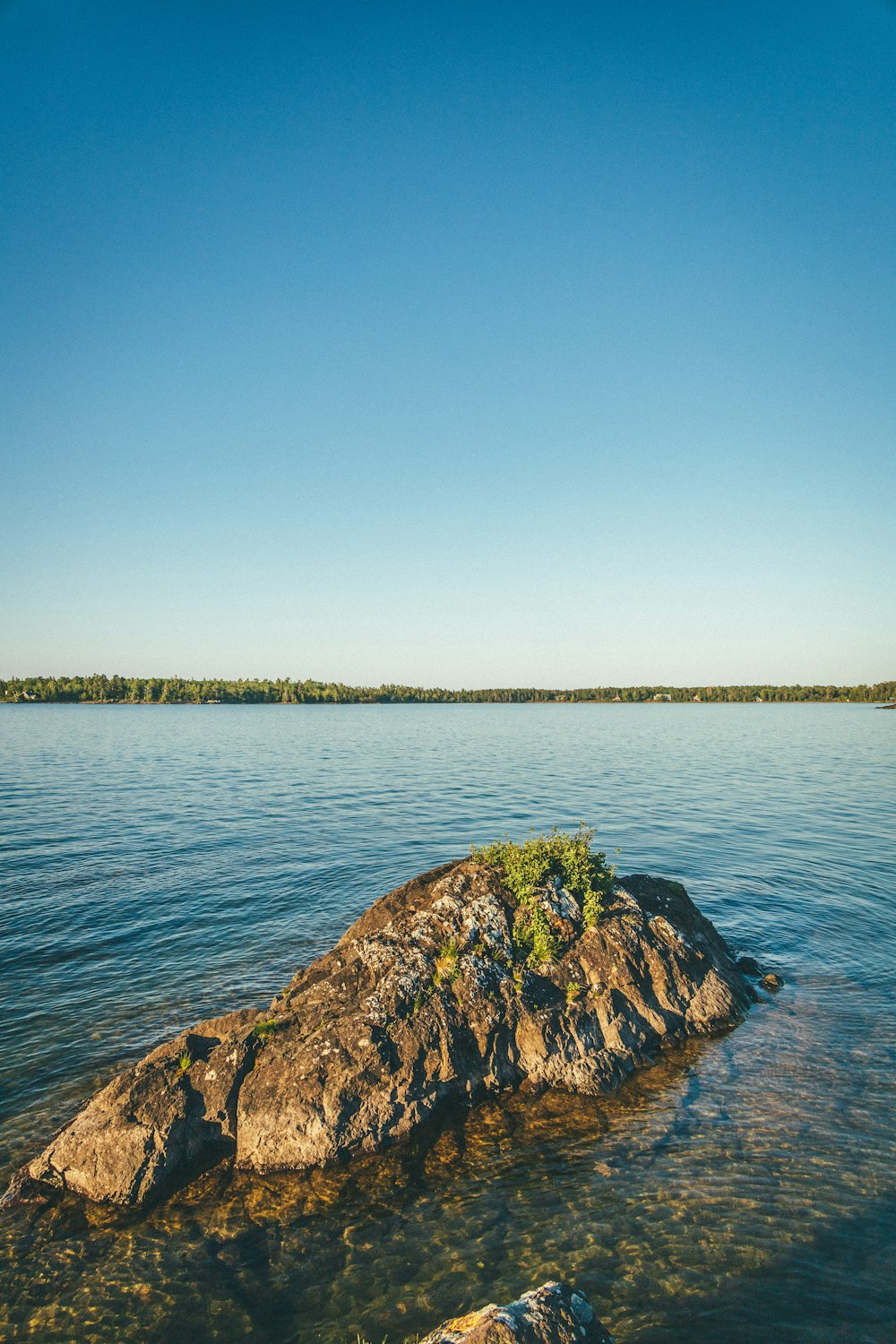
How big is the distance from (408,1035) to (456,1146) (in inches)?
70.8

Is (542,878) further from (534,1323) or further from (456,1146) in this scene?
(534,1323)

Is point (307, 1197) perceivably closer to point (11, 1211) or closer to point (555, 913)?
point (11, 1211)

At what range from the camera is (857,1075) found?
11.9 meters

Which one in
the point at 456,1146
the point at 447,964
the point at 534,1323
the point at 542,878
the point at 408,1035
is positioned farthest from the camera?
the point at 542,878

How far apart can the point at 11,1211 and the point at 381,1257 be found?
5.52 m

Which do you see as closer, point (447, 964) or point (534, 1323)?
point (534, 1323)

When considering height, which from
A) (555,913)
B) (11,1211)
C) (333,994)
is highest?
(555,913)

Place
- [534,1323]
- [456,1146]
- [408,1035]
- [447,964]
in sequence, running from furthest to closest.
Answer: [447,964] < [408,1035] < [456,1146] < [534,1323]

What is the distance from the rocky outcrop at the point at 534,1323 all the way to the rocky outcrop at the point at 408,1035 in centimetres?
484

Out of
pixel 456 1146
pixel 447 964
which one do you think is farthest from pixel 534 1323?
pixel 447 964

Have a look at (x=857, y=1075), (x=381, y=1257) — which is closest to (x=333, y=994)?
(x=381, y=1257)

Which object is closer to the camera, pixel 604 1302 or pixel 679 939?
pixel 604 1302

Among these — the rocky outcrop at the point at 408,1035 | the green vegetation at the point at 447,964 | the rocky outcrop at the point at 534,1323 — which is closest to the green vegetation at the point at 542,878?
the rocky outcrop at the point at 408,1035

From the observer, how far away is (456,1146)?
402 inches
